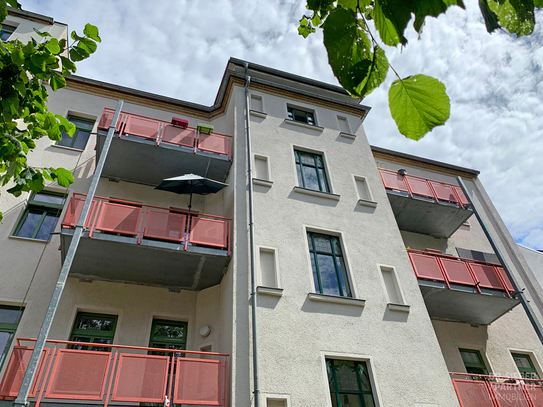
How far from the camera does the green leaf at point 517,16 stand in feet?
4.14

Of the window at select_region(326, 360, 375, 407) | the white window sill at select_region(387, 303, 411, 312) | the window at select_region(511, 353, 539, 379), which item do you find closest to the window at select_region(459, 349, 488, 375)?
the window at select_region(511, 353, 539, 379)

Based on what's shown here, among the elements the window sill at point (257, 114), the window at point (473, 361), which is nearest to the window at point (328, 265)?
the window sill at point (257, 114)

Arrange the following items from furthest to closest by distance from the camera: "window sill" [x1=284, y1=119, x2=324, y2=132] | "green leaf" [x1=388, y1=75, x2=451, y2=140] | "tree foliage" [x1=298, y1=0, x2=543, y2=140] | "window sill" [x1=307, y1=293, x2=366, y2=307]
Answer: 1. "window sill" [x1=284, y1=119, x2=324, y2=132]
2. "window sill" [x1=307, y1=293, x2=366, y2=307]
3. "green leaf" [x1=388, y1=75, x2=451, y2=140]
4. "tree foliage" [x1=298, y1=0, x2=543, y2=140]

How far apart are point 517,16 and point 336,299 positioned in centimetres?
795

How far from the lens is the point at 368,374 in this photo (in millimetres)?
7934

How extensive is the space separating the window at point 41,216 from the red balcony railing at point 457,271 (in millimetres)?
9988

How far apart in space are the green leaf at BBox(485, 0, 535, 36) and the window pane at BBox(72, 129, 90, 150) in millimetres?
12671

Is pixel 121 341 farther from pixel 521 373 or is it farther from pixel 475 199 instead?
pixel 475 199

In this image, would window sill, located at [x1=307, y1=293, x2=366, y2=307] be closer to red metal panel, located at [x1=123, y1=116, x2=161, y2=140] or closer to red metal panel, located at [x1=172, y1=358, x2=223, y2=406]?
red metal panel, located at [x1=172, y1=358, x2=223, y2=406]

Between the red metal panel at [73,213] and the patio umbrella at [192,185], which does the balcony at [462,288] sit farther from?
the red metal panel at [73,213]

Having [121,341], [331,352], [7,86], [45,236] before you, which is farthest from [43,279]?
[331,352]

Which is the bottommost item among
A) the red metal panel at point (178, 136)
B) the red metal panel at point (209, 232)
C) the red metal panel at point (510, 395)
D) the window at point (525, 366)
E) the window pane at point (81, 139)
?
the red metal panel at point (510, 395)

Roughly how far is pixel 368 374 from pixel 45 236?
340 inches

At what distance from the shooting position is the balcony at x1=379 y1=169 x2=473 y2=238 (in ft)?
43.1
